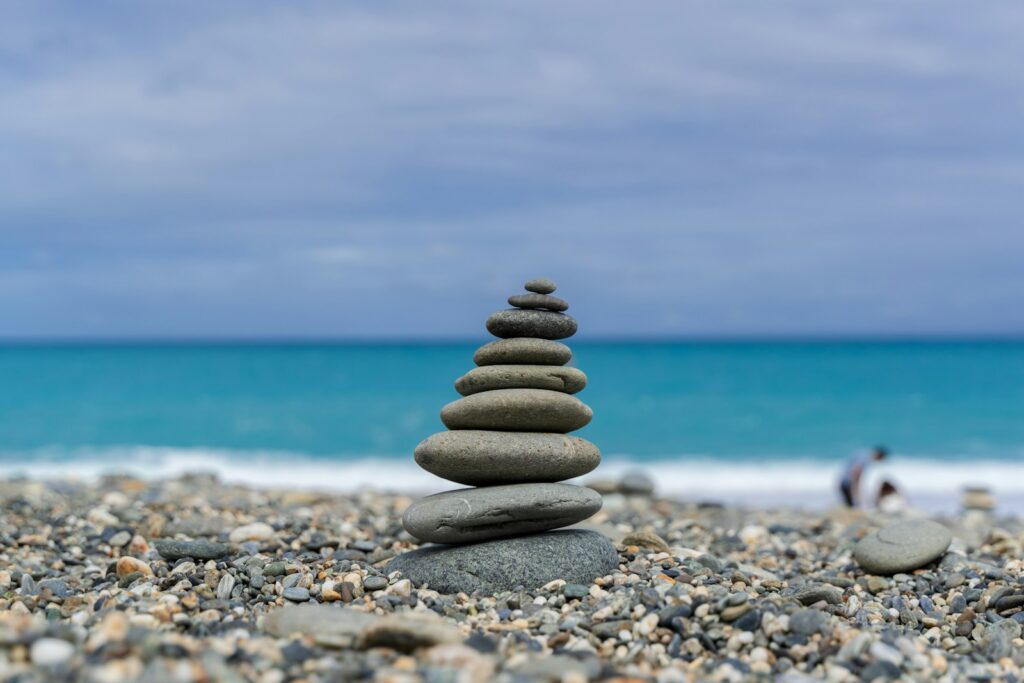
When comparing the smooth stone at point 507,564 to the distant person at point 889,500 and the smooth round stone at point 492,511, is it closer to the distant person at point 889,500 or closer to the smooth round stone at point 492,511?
the smooth round stone at point 492,511

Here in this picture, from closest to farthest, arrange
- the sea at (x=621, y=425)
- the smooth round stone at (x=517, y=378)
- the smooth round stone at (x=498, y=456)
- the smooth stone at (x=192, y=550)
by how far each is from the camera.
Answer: the smooth round stone at (x=498, y=456)
the smooth round stone at (x=517, y=378)
the smooth stone at (x=192, y=550)
the sea at (x=621, y=425)

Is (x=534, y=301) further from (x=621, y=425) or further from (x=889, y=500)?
(x=621, y=425)

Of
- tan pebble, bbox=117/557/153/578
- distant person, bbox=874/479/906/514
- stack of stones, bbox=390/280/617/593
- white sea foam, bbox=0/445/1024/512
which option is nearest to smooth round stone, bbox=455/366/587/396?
stack of stones, bbox=390/280/617/593

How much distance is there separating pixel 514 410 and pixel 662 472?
18651 mm

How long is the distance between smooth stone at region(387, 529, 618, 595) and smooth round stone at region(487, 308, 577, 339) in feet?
5.39

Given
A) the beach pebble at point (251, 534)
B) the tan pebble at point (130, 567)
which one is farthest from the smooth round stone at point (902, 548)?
the tan pebble at point (130, 567)

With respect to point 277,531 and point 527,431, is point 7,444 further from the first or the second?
point 527,431

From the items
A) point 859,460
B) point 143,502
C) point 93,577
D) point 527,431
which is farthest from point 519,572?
point 859,460

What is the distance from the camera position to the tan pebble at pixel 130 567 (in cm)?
810

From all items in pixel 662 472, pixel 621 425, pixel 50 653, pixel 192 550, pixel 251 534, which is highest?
pixel 621 425

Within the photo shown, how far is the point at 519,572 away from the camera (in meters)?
7.49

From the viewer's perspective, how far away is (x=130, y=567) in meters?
8.12

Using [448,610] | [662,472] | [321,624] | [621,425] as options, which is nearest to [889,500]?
[662,472]

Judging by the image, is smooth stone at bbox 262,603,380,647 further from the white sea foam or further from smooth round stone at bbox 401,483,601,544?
the white sea foam
